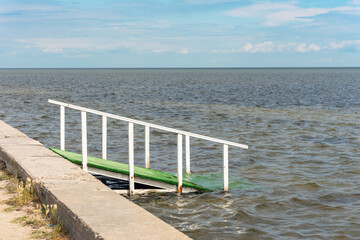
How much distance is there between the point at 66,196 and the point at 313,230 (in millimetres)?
4023

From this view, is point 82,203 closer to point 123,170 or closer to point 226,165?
point 123,170

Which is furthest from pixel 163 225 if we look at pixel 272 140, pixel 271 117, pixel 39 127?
pixel 271 117

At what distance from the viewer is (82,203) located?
508cm

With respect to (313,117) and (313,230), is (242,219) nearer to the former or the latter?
(313,230)

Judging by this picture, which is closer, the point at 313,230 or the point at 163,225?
the point at 163,225

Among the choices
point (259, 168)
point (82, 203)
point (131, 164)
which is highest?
point (82, 203)

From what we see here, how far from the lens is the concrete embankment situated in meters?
4.30

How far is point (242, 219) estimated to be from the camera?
25.8ft

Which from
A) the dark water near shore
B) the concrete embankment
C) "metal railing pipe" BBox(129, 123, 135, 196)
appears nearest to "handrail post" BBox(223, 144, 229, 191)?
the dark water near shore

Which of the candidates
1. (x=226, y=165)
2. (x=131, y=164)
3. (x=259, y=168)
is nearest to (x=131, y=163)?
(x=131, y=164)

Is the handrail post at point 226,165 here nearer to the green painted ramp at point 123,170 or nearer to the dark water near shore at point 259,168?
the dark water near shore at point 259,168

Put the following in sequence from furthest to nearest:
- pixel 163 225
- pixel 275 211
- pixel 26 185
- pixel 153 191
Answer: pixel 153 191
pixel 275 211
pixel 26 185
pixel 163 225

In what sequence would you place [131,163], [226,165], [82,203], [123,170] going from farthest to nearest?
[226,165] < [123,170] < [131,163] < [82,203]

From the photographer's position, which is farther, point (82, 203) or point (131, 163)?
point (131, 163)
